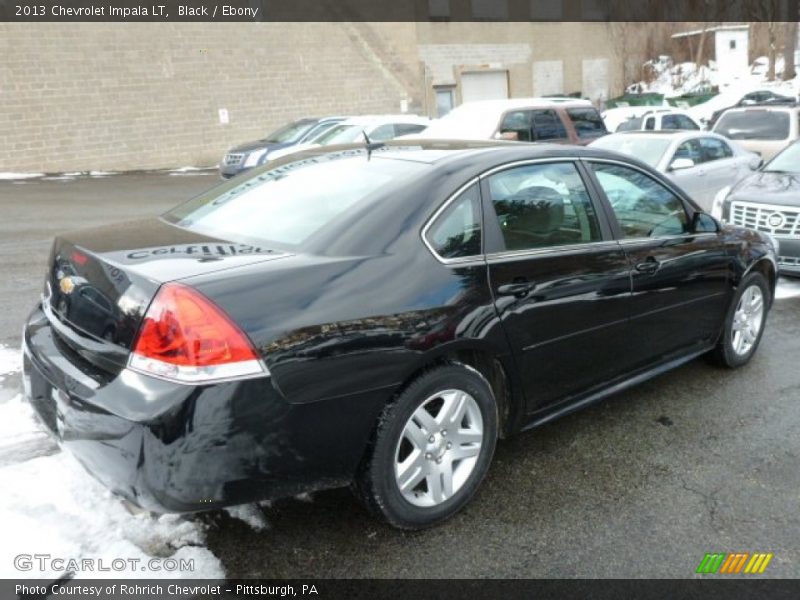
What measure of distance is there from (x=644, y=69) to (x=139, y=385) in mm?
41867

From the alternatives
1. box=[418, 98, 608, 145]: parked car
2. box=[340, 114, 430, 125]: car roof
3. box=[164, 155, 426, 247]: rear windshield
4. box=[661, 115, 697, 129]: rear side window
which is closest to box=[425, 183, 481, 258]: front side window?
box=[164, 155, 426, 247]: rear windshield

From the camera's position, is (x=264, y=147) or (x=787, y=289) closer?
(x=787, y=289)

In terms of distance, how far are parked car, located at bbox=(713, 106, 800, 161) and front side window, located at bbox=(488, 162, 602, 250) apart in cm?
1019

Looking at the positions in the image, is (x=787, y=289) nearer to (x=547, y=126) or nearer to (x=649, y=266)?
(x=649, y=266)

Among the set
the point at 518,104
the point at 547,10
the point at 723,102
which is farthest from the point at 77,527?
the point at 547,10

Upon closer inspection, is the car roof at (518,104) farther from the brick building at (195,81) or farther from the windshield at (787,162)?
the brick building at (195,81)

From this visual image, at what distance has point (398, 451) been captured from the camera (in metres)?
2.81

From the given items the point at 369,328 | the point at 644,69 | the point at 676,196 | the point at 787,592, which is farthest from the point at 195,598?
the point at 644,69

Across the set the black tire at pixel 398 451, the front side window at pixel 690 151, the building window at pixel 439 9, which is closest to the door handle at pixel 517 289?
the black tire at pixel 398 451

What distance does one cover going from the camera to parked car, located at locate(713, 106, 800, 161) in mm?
12312

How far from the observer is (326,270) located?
267 cm

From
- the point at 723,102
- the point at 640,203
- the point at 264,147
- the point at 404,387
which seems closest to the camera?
the point at 404,387

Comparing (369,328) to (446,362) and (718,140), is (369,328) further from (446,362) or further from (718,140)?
(718,140)

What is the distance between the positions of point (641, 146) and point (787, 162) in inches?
83.3
